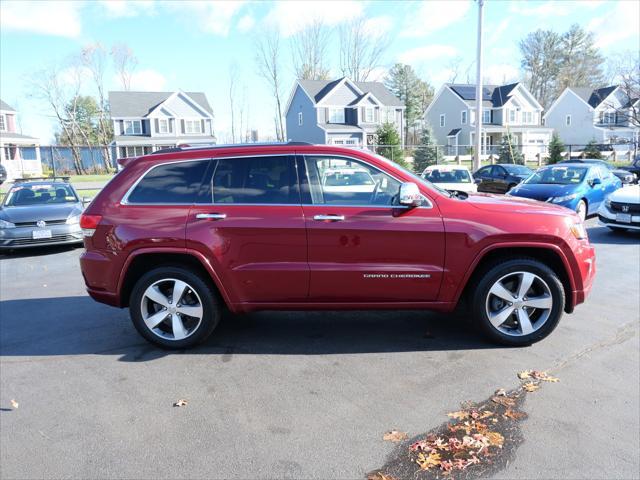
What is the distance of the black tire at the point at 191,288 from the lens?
177 inches

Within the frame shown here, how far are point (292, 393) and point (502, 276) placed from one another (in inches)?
82.1

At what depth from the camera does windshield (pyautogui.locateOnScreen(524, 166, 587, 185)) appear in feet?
40.8

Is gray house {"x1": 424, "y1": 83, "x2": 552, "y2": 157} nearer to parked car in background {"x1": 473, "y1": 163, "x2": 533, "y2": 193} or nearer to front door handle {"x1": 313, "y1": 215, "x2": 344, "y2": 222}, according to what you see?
parked car in background {"x1": 473, "y1": 163, "x2": 533, "y2": 193}

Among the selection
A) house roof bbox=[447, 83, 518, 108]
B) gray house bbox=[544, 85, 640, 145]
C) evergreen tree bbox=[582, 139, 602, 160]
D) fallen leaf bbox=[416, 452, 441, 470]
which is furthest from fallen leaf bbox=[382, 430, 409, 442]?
gray house bbox=[544, 85, 640, 145]

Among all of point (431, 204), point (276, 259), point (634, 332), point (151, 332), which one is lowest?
point (634, 332)

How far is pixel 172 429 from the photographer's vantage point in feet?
11.0

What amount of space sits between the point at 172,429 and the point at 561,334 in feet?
12.2

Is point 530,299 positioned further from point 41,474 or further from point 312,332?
point 41,474

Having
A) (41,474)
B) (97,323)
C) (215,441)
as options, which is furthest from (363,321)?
(41,474)

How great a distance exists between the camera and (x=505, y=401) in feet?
11.8

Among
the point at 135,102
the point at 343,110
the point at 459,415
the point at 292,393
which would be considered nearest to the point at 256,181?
the point at 292,393

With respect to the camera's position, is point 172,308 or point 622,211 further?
point 622,211

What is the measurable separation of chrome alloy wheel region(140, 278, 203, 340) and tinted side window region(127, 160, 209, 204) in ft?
2.45

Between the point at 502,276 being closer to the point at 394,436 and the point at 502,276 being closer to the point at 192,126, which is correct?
the point at 394,436
